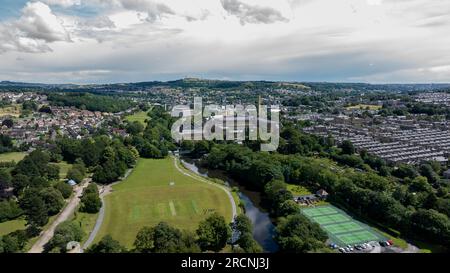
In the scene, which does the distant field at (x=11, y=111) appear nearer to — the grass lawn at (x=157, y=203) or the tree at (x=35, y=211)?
the grass lawn at (x=157, y=203)

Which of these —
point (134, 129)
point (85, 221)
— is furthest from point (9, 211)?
point (134, 129)

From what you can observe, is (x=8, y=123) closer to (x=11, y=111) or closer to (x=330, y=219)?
(x=11, y=111)

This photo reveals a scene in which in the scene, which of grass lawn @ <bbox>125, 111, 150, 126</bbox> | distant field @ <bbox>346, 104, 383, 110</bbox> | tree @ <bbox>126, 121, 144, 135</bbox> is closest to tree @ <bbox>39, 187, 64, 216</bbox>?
tree @ <bbox>126, 121, 144, 135</bbox>

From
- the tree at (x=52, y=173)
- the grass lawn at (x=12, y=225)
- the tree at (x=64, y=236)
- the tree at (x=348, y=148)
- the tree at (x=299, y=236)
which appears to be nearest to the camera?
the tree at (x=299, y=236)

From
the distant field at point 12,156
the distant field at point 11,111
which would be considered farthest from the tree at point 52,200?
the distant field at point 11,111
